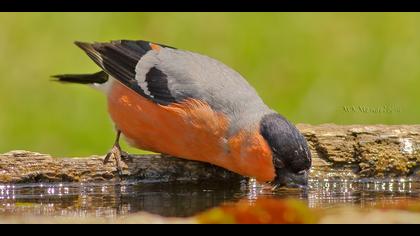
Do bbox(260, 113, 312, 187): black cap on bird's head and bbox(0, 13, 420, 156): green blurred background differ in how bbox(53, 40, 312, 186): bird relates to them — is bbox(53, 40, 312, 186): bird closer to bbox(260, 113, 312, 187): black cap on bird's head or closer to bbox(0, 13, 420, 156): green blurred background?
bbox(260, 113, 312, 187): black cap on bird's head

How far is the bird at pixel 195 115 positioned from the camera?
748 centimetres

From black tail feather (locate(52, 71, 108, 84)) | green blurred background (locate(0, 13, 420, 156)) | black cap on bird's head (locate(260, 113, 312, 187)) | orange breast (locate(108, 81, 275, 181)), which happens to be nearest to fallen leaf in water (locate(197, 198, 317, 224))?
black cap on bird's head (locate(260, 113, 312, 187))

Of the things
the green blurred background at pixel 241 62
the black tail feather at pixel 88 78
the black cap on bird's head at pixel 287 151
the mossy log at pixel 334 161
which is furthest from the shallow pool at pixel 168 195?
the green blurred background at pixel 241 62

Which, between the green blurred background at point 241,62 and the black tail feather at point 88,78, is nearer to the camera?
the black tail feather at point 88,78

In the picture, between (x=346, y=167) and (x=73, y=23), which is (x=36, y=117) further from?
(x=346, y=167)

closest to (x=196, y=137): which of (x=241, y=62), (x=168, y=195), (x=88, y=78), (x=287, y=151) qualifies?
(x=168, y=195)

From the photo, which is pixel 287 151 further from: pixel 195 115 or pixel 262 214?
pixel 262 214

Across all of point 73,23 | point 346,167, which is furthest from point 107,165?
point 73,23

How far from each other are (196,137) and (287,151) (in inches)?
30.7

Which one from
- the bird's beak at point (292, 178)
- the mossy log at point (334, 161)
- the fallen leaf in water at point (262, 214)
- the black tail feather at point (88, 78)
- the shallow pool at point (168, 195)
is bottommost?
the fallen leaf in water at point (262, 214)

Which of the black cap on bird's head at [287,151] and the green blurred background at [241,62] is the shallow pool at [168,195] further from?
the green blurred background at [241,62]

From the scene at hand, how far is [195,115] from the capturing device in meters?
7.82
